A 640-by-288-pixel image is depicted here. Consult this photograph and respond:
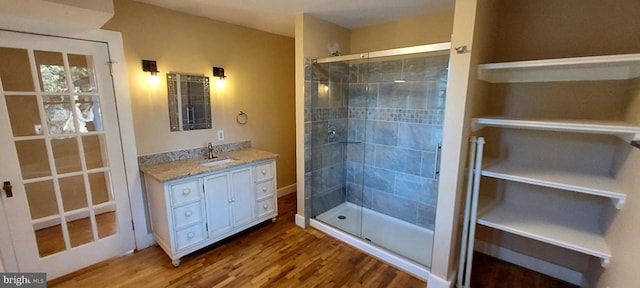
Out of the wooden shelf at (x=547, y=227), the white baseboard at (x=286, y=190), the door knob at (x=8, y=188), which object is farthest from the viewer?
the white baseboard at (x=286, y=190)

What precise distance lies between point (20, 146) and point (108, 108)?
59cm

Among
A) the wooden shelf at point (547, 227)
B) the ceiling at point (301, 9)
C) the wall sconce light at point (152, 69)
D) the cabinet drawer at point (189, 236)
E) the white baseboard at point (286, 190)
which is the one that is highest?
the ceiling at point (301, 9)

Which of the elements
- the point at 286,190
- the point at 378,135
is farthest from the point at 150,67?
the point at 378,135

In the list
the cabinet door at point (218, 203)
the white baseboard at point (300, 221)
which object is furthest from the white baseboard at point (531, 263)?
the cabinet door at point (218, 203)

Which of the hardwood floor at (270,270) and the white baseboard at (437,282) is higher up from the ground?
the white baseboard at (437,282)

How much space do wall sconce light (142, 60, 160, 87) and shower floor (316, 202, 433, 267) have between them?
2218mm

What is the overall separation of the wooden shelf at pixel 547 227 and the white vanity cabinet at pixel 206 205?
2.10m

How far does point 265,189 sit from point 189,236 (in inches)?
34.1

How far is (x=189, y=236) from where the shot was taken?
2348 mm

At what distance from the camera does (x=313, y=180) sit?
3059 millimetres

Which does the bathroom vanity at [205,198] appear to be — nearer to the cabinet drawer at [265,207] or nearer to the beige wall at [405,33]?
the cabinet drawer at [265,207]

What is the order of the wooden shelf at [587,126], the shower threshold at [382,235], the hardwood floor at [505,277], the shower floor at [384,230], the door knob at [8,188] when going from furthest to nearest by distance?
the shower floor at [384,230]
the shower threshold at [382,235]
the hardwood floor at [505,277]
the door knob at [8,188]
the wooden shelf at [587,126]

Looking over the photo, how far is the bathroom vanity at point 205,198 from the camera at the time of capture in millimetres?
2246

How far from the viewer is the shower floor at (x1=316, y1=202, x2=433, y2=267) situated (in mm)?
2514
